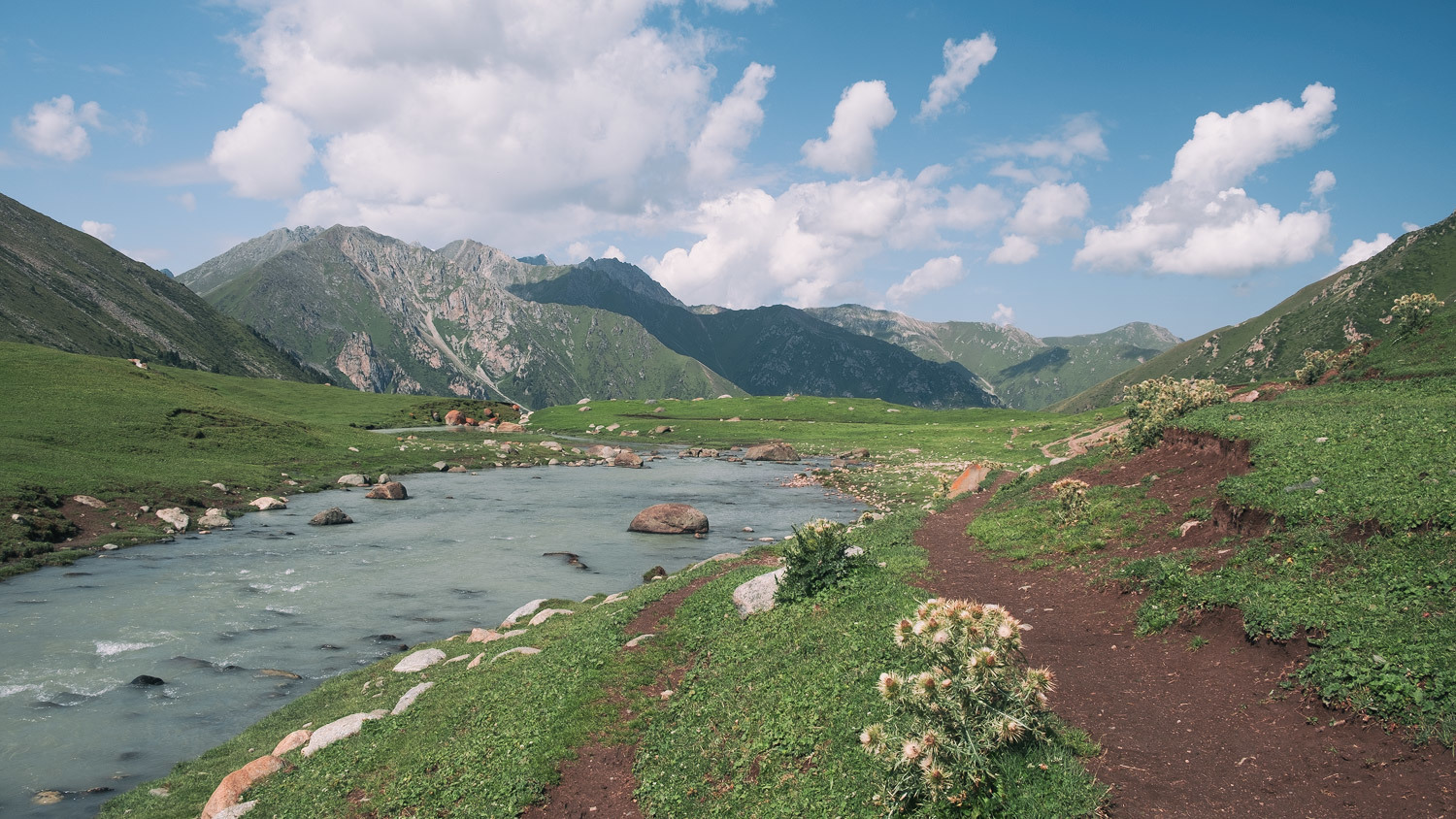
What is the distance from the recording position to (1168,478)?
24953 mm

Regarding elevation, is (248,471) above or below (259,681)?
above

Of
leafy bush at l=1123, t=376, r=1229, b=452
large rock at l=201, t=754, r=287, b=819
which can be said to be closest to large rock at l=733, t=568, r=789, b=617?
large rock at l=201, t=754, r=287, b=819

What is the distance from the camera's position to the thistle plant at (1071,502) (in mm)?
23562

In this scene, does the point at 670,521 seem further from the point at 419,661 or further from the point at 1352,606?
the point at 1352,606

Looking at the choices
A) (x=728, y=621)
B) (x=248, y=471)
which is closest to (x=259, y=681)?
(x=728, y=621)

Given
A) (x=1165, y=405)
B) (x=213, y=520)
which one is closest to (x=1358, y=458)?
(x=1165, y=405)

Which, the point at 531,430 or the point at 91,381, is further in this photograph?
the point at 531,430

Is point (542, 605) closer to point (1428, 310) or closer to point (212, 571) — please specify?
point (212, 571)

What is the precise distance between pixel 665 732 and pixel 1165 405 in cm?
3043

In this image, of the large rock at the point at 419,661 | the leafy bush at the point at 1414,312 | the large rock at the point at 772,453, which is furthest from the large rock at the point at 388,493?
the leafy bush at the point at 1414,312

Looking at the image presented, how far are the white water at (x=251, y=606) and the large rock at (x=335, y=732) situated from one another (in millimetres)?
4505

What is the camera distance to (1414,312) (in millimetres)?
35688

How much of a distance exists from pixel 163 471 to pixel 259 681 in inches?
1623

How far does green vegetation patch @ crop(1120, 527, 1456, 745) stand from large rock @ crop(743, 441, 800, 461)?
241 feet
